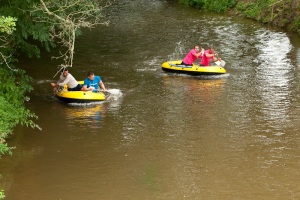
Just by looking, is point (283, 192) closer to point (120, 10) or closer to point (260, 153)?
point (260, 153)

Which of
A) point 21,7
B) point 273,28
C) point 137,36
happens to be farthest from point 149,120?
point 273,28

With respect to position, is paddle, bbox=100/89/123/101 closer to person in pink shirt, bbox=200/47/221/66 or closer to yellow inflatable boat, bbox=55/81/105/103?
yellow inflatable boat, bbox=55/81/105/103

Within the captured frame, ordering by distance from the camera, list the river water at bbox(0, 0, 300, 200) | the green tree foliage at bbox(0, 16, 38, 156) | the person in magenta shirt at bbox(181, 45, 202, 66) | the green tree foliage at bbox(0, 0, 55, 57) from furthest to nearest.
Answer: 1. the person in magenta shirt at bbox(181, 45, 202, 66)
2. the green tree foliage at bbox(0, 0, 55, 57)
3. the green tree foliage at bbox(0, 16, 38, 156)
4. the river water at bbox(0, 0, 300, 200)

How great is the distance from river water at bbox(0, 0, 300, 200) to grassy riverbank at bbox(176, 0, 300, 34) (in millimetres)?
4298

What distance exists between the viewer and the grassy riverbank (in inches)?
1112

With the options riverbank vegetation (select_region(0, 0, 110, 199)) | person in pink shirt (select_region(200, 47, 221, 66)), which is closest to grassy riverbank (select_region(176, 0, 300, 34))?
person in pink shirt (select_region(200, 47, 221, 66))

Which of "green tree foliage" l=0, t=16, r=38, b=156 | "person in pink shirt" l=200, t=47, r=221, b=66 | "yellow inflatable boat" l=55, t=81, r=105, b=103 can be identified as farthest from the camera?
"person in pink shirt" l=200, t=47, r=221, b=66

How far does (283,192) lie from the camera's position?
10.8 meters

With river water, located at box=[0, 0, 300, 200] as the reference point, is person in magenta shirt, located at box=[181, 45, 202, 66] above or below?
above

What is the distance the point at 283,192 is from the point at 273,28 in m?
19.7

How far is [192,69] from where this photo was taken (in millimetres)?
20031

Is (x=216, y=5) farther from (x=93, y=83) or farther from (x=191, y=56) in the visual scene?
(x=93, y=83)

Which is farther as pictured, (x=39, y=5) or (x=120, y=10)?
(x=120, y=10)

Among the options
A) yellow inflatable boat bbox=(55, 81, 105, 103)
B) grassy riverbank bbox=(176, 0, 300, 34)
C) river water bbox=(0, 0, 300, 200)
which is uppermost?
grassy riverbank bbox=(176, 0, 300, 34)
